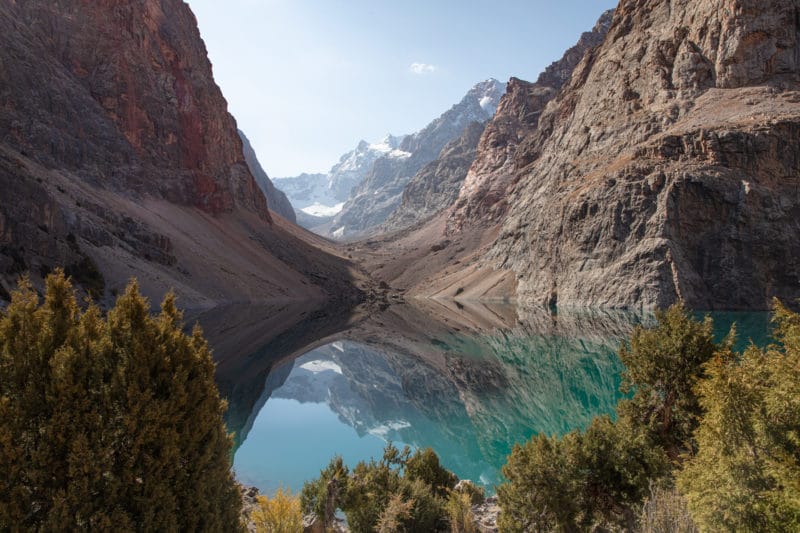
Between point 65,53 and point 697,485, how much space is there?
383 feet

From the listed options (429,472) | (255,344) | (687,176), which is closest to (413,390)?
(255,344)

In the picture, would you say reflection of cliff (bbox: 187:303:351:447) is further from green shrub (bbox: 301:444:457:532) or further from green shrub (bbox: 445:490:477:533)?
green shrub (bbox: 445:490:477:533)

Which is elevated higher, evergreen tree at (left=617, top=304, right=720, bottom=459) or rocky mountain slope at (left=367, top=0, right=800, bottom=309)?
rocky mountain slope at (left=367, top=0, right=800, bottom=309)

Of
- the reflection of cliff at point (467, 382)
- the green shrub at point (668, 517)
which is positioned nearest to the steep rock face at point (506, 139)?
the reflection of cliff at point (467, 382)

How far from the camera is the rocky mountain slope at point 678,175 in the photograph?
67750 millimetres

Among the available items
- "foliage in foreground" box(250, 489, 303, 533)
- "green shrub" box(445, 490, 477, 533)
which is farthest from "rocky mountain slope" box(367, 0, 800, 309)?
"foliage in foreground" box(250, 489, 303, 533)

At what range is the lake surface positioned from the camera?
1912 centimetres

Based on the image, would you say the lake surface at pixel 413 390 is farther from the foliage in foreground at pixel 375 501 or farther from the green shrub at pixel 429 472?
the foliage in foreground at pixel 375 501

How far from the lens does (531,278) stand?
3593 inches

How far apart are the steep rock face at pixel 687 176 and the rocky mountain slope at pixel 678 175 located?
18 cm

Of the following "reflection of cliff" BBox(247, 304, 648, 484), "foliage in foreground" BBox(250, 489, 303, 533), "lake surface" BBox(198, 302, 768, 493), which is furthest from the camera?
"reflection of cliff" BBox(247, 304, 648, 484)

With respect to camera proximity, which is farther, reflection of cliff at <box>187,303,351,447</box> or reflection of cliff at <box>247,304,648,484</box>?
reflection of cliff at <box>187,303,351,447</box>

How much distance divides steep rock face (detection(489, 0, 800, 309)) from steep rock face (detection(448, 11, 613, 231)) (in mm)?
49729

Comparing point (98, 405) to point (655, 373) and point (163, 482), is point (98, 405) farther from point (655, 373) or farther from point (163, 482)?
point (655, 373)
